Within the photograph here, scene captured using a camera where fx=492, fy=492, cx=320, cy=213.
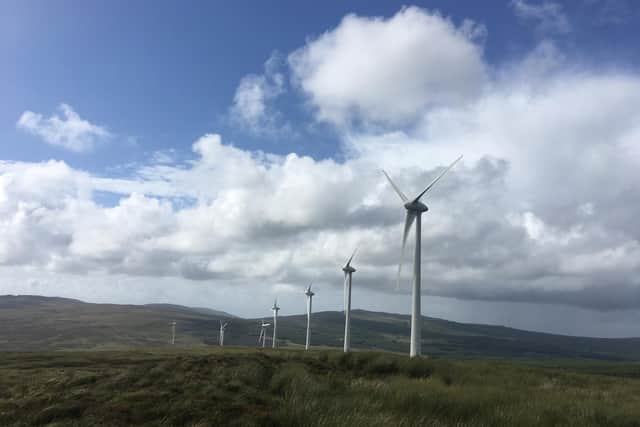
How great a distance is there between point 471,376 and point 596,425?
1369 centimetres

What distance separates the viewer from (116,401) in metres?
14.7

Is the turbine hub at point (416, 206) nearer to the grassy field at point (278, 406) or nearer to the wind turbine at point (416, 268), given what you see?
the wind turbine at point (416, 268)

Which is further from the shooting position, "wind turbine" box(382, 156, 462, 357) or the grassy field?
"wind turbine" box(382, 156, 462, 357)

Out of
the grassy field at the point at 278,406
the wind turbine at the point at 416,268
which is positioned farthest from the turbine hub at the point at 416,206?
the grassy field at the point at 278,406

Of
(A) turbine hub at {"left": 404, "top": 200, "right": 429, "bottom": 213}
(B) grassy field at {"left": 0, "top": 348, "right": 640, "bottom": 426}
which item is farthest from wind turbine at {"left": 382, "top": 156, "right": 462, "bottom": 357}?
(B) grassy field at {"left": 0, "top": 348, "right": 640, "bottom": 426}

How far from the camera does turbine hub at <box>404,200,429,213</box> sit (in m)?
57.2

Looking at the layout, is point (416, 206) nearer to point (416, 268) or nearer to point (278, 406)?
point (416, 268)

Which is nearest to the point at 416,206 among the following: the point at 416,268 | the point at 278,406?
the point at 416,268

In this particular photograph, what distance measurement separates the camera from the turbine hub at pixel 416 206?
188 ft

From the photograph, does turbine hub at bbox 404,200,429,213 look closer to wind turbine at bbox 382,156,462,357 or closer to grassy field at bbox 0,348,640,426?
wind turbine at bbox 382,156,462,357

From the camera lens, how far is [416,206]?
57375 mm

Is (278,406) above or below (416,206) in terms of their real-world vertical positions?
below

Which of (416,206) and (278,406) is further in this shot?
(416,206)

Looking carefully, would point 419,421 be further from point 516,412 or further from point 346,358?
point 346,358
